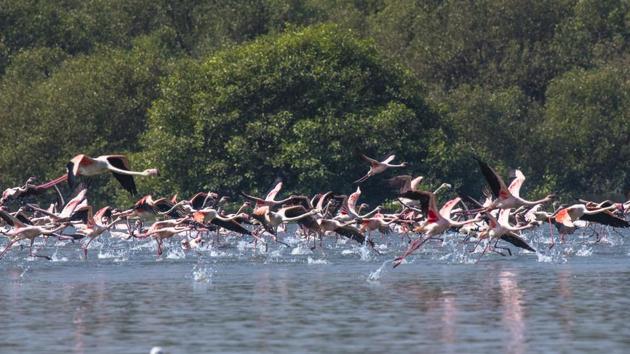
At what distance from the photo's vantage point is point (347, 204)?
42125mm

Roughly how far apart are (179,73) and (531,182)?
17.5 m

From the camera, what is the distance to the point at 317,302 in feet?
89.2

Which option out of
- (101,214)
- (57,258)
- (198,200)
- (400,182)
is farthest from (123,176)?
(198,200)

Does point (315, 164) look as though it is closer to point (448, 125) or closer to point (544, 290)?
point (448, 125)

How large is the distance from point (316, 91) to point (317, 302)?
36.8 meters

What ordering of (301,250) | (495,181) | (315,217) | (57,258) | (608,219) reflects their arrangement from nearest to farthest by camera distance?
(495,181) → (608,219) → (315,217) → (57,258) → (301,250)

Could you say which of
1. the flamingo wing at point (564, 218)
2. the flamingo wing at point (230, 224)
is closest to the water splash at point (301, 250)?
the flamingo wing at point (230, 224)

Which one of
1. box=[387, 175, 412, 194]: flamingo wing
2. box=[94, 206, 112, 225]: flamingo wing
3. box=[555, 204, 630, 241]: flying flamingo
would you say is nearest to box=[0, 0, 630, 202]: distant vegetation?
box=[387, 175, 412, 194]: flamingo wing

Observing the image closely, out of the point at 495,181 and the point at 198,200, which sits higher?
the point at 198,200

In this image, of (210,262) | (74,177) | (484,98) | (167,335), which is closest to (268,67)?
(484,98)

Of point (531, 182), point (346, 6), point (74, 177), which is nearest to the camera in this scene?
point (74, 177)

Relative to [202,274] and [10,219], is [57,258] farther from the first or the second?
[202,274]

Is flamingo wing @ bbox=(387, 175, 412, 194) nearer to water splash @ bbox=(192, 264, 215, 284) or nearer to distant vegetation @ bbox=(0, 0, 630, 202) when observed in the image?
water splash @ bbox=(192, 264, 215, 284)

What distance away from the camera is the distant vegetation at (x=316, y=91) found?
6372 cm
